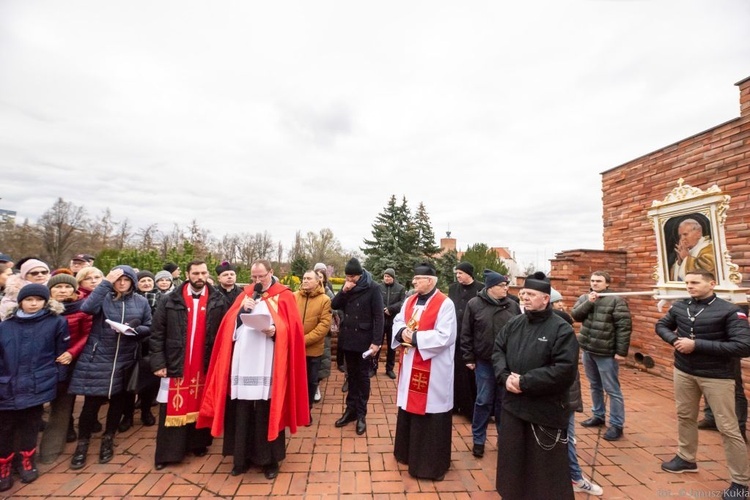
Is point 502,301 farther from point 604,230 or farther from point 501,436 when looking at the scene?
point 604,230

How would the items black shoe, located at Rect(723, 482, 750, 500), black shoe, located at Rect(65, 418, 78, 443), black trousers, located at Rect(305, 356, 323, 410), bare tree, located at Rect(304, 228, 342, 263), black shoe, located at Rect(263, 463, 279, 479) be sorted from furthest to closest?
bare tree, located at Rect(304, 228, 342, 263), black trousers, located at Rect(305, 356, 323, 410), black shoe, located at Rect(65, 418, 78, 443), black shoe, located at Rect(263, 463, 279, 479), black shoe, located at Rect(723, 482, 750, 500)

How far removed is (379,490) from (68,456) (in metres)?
3.21

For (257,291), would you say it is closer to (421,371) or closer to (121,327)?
(121,327)

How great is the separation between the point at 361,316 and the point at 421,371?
4.19 feet

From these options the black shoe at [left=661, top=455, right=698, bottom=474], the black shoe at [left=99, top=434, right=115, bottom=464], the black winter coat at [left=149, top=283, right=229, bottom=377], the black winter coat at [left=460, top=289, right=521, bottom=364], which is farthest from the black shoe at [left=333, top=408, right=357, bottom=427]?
the black shoe at [left=661, top=455, right=698, bottom=474]

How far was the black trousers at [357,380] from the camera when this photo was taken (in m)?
4.22

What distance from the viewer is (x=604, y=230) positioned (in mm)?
7547

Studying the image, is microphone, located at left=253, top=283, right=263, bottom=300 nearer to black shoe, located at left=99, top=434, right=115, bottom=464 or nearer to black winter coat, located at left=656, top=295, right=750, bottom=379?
black shoe, located at left=99, top=434, right=115, bottom=464

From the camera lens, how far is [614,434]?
3.93m

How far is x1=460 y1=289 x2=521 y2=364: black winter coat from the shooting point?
381 centimetres

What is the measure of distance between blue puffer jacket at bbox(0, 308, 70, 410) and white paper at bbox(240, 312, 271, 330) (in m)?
1.92

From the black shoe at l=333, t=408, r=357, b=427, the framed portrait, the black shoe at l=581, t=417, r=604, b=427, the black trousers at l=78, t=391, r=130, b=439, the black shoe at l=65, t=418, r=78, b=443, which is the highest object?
the framed portrait

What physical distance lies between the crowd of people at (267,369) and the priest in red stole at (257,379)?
0.01m

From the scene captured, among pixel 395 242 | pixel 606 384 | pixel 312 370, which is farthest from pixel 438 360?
pixel 395 242
